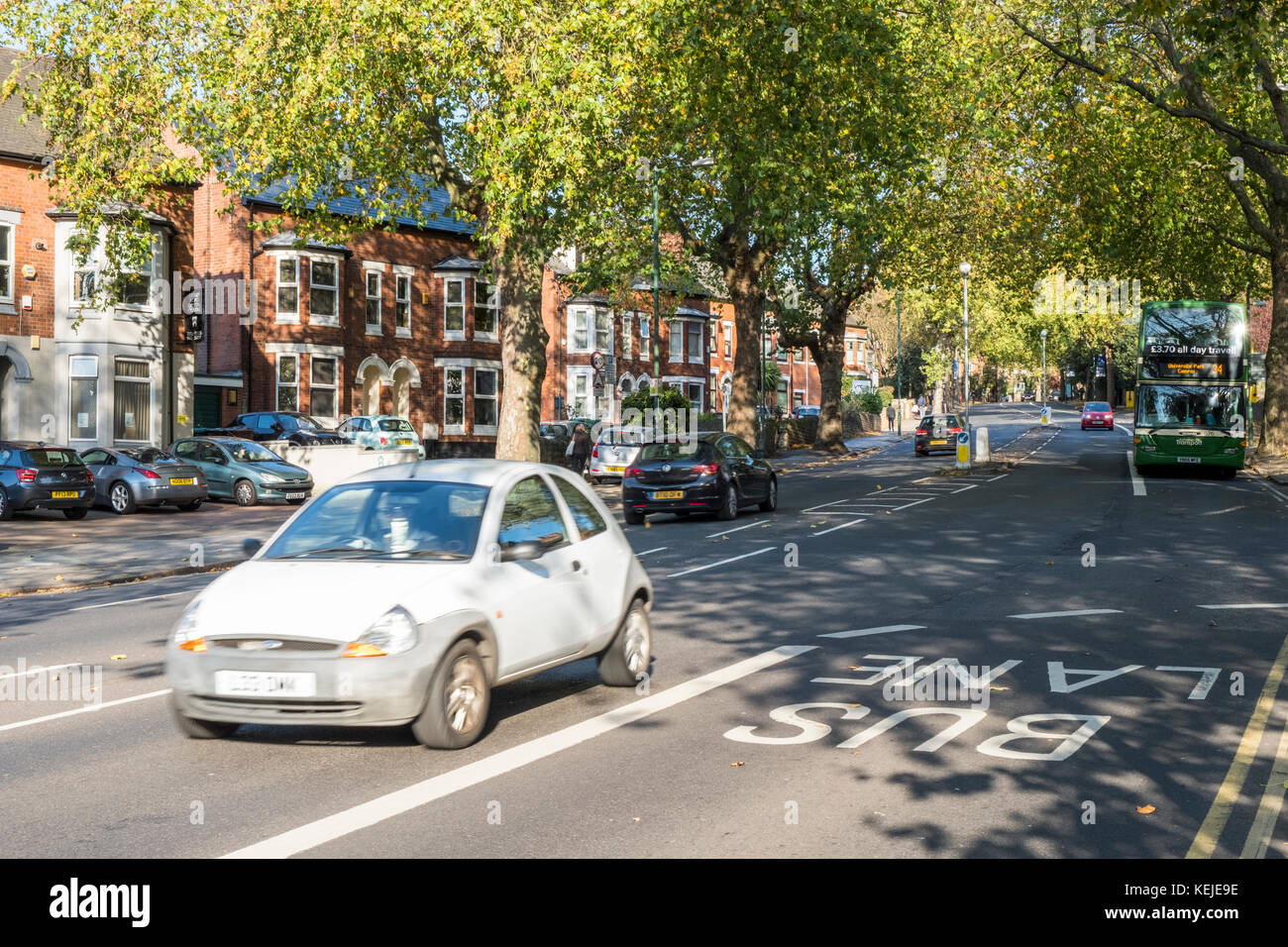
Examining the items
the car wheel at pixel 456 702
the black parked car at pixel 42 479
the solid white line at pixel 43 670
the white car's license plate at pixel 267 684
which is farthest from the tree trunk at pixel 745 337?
the white car's license plate at pixel 267 684

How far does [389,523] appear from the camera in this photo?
7875mm

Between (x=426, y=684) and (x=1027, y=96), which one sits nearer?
(x=426, y=684)

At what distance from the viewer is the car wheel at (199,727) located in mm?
7371

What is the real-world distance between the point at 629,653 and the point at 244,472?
23637 millimetres

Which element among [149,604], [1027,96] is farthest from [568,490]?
[1027,96]

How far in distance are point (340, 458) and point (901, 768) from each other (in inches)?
1103

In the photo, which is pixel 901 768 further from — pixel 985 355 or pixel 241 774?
pixel 985 355

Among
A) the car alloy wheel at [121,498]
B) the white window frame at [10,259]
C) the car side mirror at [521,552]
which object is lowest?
the car alloy wheel at [121,498]

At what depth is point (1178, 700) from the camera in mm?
8531

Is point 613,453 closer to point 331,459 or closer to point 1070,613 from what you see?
point 331,459

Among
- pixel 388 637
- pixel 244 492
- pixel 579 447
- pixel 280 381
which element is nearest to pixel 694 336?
pixel 280 381

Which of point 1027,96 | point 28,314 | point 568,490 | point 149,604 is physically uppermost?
point 1027,96

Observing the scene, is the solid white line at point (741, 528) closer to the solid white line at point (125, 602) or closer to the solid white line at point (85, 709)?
the solid white line at point (125, 602)

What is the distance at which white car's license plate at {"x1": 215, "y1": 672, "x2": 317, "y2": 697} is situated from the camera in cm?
678
